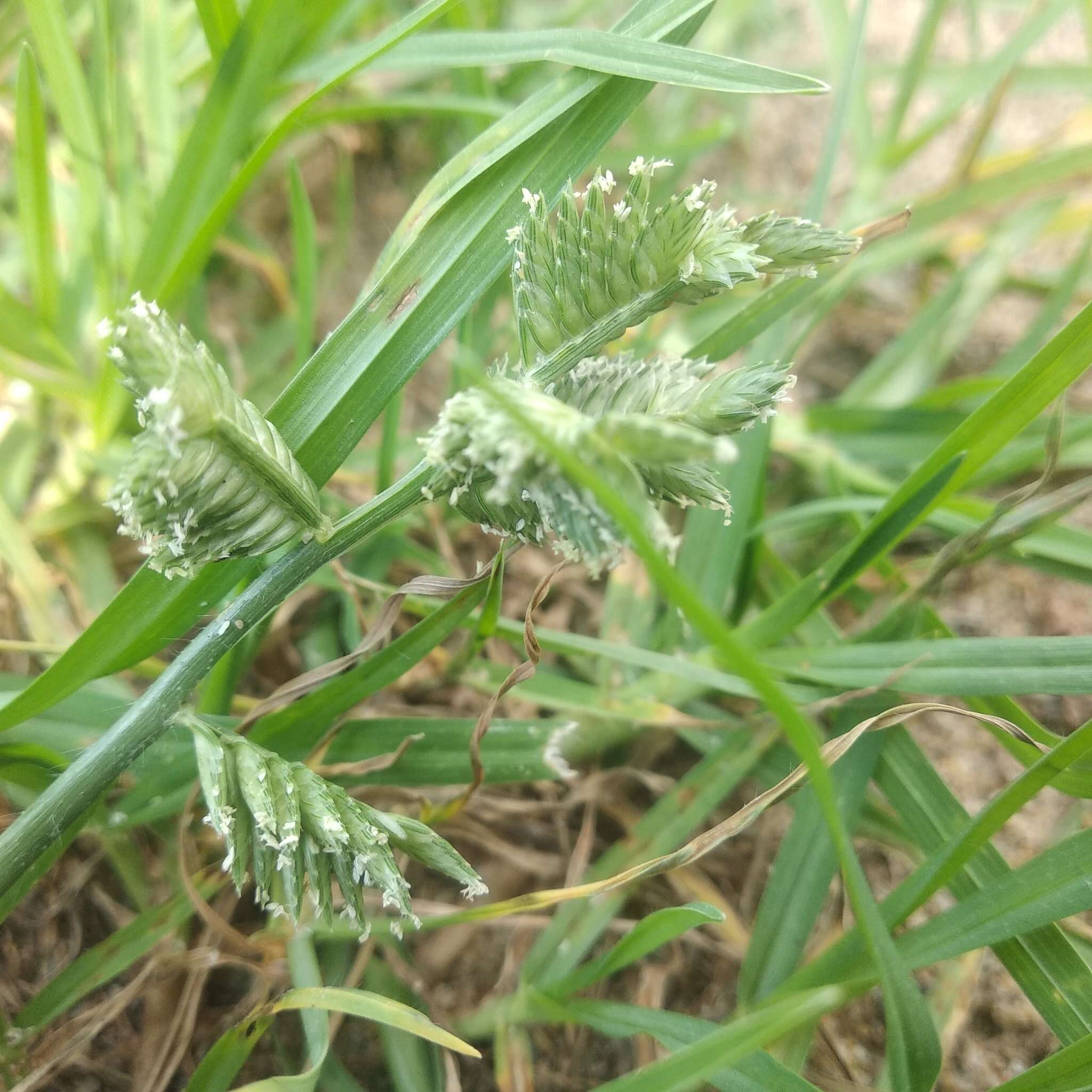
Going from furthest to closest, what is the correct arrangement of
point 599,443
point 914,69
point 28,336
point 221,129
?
point 914,69
point 28,336
point 221,129
point 599,443

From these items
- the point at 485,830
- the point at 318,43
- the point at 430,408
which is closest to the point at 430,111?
the point at 318,43

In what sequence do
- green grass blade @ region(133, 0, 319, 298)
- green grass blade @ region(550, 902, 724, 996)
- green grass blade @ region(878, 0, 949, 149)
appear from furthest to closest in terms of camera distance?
green grass blade @ region(878, 0, 949, 149), green grass blade @ region(133, 0, 319, 298), green grass blade @ region(550, 902, 724, 996)

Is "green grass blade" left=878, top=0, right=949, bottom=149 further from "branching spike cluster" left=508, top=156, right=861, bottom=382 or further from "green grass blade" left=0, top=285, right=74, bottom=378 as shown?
"green grass blade" left=0, top=285, right=74, bottom=378

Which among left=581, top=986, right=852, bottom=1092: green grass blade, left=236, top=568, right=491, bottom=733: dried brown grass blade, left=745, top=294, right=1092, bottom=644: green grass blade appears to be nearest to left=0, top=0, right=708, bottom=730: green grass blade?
left=236, top=568, right=491, bottom=733: dried brown grass blade

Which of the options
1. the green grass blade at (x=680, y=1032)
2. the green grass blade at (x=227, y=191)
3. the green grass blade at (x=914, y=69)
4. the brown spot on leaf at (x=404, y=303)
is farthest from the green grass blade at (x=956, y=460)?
the green grass blade at (x=914, y=69)

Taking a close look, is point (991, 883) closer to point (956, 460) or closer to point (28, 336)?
point (956, 460)

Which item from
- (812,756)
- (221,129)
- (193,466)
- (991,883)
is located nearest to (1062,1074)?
(991,883)
